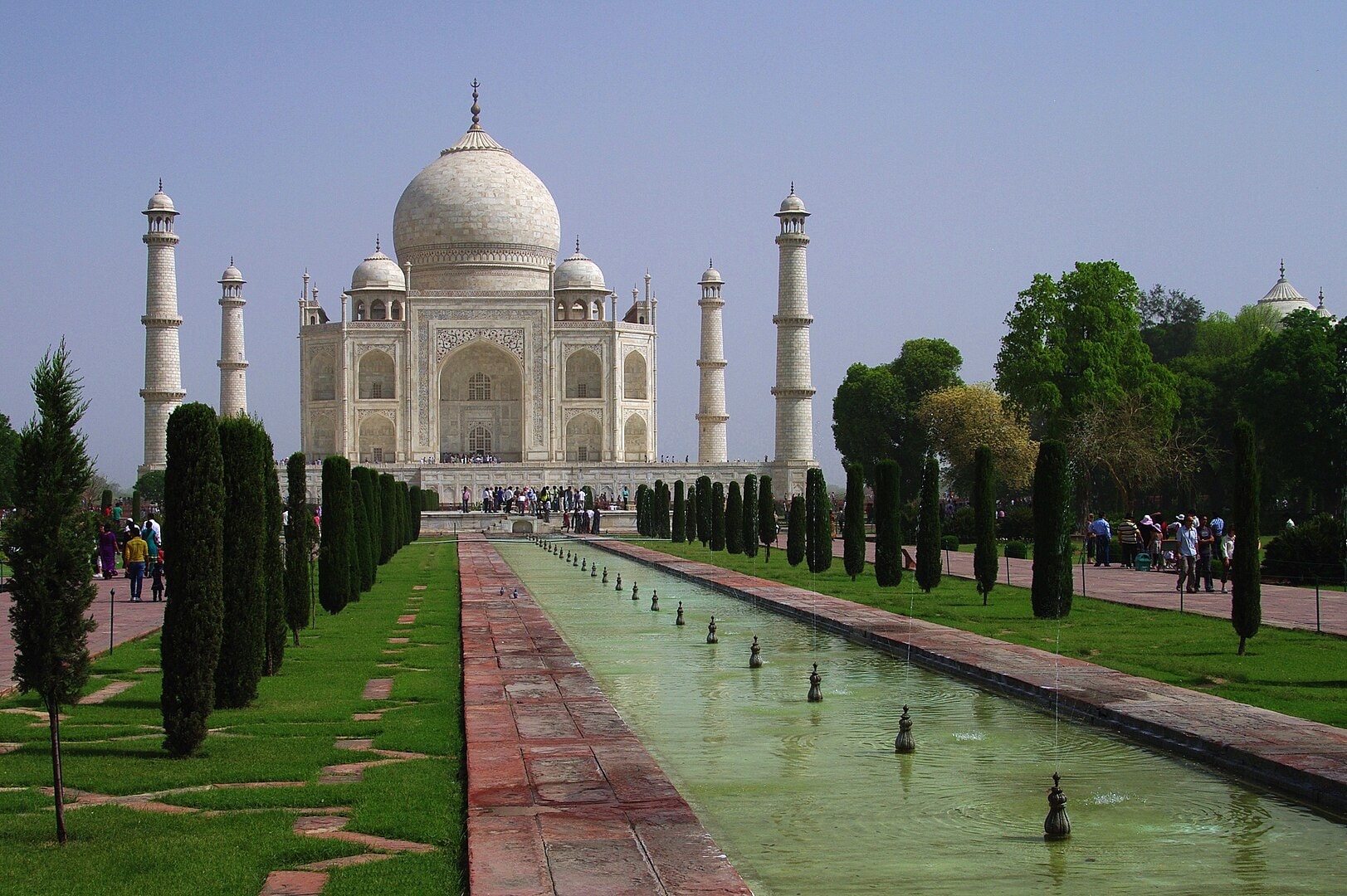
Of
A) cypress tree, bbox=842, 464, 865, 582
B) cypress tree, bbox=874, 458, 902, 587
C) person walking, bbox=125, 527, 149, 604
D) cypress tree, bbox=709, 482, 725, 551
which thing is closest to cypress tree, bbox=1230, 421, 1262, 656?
cypress tree, bbox=874, 458, 902, 587

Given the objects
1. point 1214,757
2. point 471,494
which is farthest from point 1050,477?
point 471,494

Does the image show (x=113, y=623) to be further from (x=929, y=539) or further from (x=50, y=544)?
(x=929, y=539)

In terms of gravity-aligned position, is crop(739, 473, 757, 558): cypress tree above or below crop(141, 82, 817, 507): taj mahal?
below

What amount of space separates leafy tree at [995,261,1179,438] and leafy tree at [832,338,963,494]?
40.7 ft

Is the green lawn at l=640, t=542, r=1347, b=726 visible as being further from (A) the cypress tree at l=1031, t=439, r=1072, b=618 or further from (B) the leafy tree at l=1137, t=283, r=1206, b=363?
(B) the leafy tree at l=1137, t=283, r=1206, b=363

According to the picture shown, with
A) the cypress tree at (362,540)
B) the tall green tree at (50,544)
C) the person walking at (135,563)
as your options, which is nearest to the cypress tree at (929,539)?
the cypress tree at (362,540)

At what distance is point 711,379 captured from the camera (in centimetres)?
4097

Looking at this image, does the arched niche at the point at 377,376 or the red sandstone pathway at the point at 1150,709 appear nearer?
the red sandstone pathway at the point at 1150,709

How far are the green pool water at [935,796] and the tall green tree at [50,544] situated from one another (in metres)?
2.06

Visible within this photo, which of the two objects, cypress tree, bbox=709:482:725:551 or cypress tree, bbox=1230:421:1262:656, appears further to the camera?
cypress tree, bbox=709:482:725:551

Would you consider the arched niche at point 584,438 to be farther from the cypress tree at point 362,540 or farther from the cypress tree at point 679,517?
the cypress tree at point 362,540

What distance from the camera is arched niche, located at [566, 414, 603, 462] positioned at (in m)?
40.7

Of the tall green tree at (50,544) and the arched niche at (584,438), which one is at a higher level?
the arched niche at (584,438)

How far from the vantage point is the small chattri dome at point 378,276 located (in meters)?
41.8
